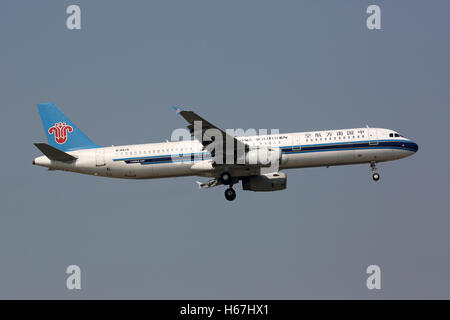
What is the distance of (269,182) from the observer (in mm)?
63625

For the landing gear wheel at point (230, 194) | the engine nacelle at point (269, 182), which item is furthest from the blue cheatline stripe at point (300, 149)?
the engine nacelle at point (269, 182)

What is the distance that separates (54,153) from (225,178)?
46.4 feet

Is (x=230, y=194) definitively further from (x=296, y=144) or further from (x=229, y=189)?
(x=296, y=144)

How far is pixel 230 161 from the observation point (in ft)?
197

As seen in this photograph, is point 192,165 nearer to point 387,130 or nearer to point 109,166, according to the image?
point 109,166

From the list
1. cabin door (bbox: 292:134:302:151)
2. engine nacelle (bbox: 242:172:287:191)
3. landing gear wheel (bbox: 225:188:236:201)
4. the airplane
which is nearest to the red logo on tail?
the airplane

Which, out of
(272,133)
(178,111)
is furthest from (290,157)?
(178,111)

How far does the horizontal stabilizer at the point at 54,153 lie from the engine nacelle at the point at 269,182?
15.4m

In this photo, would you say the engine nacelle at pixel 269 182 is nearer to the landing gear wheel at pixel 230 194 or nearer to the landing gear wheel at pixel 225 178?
the landing gear wheel at pixel 230 194

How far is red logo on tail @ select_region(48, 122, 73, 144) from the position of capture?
63.8 metres

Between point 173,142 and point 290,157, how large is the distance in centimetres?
979

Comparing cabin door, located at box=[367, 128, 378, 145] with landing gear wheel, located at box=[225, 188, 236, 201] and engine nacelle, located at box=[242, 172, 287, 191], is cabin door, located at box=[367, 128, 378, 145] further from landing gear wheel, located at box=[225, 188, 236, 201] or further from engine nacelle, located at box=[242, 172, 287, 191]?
landing gear wheel, located at box=[225, 188, 236, 201]

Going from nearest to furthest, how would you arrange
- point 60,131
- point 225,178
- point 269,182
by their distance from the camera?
1. point 225,178
2. point 269,182
3. point 60,131

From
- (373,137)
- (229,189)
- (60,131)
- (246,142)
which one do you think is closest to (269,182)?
(229,189)
